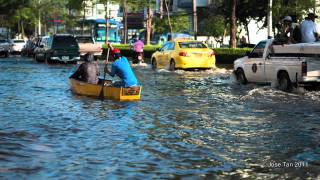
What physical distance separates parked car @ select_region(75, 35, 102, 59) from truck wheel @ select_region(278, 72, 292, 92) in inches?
933

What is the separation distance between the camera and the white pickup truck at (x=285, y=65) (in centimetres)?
1767

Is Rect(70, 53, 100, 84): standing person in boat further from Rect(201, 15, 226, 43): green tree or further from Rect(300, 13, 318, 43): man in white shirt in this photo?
Rect(201, 15, 226, 43): green tree

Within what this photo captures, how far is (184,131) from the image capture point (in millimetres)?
11656

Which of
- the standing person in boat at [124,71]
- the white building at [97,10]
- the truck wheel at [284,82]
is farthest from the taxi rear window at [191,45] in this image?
the white building at [97,10]

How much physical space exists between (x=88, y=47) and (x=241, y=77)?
21375 millimetres

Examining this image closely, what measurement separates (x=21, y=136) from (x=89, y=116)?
2.82 meters

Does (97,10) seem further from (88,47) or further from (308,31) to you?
(308,31)

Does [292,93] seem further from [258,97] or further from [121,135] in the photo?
[121,135]

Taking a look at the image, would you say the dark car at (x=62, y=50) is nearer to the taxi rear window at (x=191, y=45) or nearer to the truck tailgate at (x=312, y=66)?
the taxi rear window at (x=191, y=45)

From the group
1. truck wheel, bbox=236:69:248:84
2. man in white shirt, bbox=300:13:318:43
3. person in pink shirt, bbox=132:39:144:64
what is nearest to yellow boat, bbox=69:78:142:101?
man in white shirt, bbox=300:13:318:43

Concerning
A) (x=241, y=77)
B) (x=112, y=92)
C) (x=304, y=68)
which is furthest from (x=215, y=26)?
(x=112, y=92)

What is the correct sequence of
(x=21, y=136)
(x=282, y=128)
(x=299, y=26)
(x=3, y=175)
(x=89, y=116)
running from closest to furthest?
(x=3, y=175) → (x=21, y=136) → (x=282, y=128) → (x=89, y=116) → (x=299, y=26)

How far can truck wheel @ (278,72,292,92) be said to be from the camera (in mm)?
18688

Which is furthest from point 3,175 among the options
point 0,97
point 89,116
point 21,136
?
point 0,97
